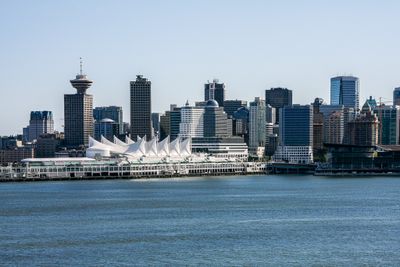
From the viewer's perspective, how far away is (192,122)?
481 ft

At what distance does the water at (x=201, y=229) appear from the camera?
29.8m

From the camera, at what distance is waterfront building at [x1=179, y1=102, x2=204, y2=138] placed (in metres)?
145

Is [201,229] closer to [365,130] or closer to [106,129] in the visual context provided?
[365,130]

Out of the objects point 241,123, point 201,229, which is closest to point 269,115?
point 241,123

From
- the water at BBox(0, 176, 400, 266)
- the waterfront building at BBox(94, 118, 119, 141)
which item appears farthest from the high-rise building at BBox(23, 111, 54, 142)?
the water at BBox(0, 176, 400, 266)

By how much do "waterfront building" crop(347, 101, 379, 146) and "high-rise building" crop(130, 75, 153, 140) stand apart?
29.4 m

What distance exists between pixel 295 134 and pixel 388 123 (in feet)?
81.5

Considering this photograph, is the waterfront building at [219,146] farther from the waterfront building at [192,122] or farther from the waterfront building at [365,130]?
the waterfront building at [365,130]

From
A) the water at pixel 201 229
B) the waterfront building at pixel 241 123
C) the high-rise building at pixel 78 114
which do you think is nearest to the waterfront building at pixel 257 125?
the waterfront building at pixel 241 123

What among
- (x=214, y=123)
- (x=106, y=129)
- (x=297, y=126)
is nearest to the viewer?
(x=297, y=126)

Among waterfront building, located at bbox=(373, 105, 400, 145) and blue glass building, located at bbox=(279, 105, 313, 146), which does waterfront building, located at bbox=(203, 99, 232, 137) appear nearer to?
blue glass building, located at bbox=(279, 105, 313, 146)

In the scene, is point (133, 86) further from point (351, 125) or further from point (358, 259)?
point (358, 259)

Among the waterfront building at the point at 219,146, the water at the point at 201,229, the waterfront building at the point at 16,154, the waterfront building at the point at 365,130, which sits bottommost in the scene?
the water at the point at 201,229

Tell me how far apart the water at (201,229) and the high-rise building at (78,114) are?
96643 mm
